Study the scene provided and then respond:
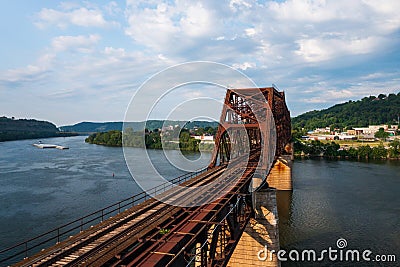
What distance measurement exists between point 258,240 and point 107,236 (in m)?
10.2

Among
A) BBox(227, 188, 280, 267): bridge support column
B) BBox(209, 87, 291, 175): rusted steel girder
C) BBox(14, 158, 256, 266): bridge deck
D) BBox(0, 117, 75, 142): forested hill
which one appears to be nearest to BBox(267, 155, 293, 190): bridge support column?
BBox(209, 87, 291, 175): rusted steel girder

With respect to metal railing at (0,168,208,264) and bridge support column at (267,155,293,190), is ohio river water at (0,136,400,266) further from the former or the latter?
bridge support column at (267,155,293,190)

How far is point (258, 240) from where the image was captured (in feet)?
58.4

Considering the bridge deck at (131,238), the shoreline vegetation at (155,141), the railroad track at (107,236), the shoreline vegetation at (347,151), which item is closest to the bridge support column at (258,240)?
the bridge deck at (131,238)

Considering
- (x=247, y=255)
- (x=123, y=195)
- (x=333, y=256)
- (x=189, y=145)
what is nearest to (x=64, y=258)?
(x=247, y=255)

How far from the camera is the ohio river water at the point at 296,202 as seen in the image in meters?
23.5

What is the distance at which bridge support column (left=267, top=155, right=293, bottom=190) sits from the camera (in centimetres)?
3962

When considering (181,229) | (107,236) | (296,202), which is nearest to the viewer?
(181,229)

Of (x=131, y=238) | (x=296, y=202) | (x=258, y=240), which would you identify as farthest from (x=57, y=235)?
(x=296, y=202)

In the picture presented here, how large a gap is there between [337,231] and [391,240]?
3.60m

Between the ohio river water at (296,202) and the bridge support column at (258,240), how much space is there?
3.12 meters

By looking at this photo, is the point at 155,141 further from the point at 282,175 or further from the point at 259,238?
the point at 259,238

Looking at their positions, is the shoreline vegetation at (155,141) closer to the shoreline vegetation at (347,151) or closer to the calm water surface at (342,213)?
the shoreline vegetation at (347,151)

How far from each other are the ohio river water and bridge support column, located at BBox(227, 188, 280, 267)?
3.12 metres
